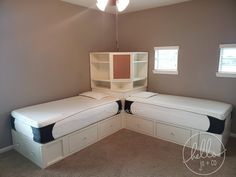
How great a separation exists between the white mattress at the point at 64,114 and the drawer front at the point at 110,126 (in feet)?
0.43

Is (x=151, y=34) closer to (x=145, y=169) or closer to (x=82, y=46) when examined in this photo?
(x=82, y=46)

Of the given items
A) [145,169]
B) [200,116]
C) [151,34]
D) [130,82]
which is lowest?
[145,169]

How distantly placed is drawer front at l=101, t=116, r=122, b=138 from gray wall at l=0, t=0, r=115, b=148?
0.97 m

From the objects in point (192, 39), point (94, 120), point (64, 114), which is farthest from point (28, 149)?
point (192, 39)

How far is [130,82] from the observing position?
3.61m

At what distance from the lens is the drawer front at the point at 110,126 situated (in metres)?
3.14

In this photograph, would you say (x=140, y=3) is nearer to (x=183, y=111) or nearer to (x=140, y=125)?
(x=183, y=111)

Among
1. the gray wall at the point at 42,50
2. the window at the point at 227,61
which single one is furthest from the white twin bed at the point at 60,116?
the window at the point at 227,61

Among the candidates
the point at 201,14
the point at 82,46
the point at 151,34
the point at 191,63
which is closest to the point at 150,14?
the point at 151,34

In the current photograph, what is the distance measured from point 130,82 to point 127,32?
132 cm

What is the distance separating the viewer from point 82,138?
2.78m

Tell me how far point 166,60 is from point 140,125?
149 cm

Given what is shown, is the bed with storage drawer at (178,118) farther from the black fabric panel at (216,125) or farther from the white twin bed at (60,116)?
the white twin bed at (60,116)

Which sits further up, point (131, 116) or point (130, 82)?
point (130, 82)
